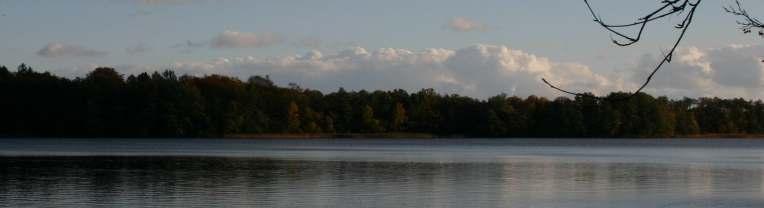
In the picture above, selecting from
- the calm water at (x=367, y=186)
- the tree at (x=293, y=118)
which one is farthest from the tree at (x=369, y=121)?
the calm water at (x=367, y=186)

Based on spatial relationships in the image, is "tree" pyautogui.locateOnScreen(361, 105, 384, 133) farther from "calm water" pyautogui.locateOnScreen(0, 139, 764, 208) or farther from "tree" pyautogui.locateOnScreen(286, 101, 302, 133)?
"calm water" pyautogui.locateOnScreen(0, 139, 764, 208)

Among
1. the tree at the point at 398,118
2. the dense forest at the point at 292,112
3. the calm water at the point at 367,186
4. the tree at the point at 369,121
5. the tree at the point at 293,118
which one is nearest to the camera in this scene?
the calm water at the point at 367,186

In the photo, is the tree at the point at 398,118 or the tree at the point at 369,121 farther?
the tree at the point at 398,118

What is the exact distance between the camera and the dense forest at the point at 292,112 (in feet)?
412

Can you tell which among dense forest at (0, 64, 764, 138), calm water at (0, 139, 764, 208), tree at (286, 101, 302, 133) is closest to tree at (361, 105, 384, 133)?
dense forest at (0, 64, 764, 138)

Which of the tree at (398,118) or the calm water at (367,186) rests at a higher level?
the tree at (398,118)

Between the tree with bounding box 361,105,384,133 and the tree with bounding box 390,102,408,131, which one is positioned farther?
the tree with bounding box 390,102,408,131

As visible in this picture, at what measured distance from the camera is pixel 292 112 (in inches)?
5443

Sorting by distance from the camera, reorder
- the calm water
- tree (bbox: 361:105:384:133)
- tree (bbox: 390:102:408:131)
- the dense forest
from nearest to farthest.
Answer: the calm water, the dense forest, tree (bbox: 361:105:384:133), tree (bbox: 390:102:408:131)

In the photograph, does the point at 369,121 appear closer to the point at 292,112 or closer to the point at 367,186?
the point at 292,112

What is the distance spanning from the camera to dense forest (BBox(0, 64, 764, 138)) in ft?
412

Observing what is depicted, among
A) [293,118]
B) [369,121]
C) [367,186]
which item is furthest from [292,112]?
[367,186]

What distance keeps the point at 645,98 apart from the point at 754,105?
24806mm

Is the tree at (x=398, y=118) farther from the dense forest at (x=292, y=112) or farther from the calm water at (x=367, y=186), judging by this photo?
the calm water at (x=367, y=186)
